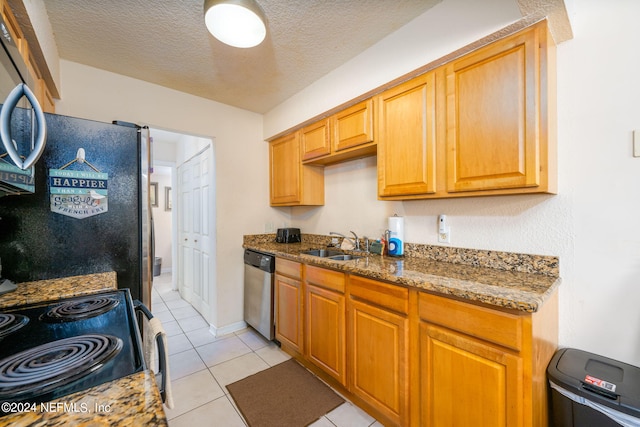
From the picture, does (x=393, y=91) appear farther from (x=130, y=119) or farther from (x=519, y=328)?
(x=130, y=119)

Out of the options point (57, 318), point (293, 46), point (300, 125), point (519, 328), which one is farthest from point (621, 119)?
point (57, 318)

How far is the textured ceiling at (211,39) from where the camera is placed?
5.22 ft

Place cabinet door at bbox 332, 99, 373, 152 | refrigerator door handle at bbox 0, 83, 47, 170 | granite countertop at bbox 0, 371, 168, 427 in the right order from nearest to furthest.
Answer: granite countertop at bbox 0, 371, 168, 427
refrigerator door handle at bbox 0, 83, 47, 170
cabinet door at bbox 332, 99, 373, 152

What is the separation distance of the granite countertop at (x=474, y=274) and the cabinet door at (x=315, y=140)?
1.02 meters

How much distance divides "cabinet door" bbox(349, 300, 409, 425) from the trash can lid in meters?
0.66

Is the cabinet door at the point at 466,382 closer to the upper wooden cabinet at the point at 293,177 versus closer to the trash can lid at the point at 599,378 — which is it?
the trash can lid at the point at 599,378

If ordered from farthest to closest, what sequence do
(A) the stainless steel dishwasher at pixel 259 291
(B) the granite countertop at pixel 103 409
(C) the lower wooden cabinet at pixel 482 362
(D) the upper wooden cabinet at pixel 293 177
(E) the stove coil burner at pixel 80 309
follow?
(D) the upper wooden cabinet at pixel 293 177 < (A) the stainless steel dishwasher at pixel 259 291 < (C) the lower wooden cabinet at pixel 482 362 < (E) the stove coil burner at pixel 80 309 < (B) the granite countertop at pixel 103 409

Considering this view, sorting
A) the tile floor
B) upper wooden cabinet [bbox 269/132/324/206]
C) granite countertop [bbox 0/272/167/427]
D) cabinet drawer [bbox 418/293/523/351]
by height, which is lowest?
the tile floor

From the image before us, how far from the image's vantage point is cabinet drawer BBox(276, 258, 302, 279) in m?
2.17

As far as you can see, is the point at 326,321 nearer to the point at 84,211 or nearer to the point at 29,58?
the point at 84,211

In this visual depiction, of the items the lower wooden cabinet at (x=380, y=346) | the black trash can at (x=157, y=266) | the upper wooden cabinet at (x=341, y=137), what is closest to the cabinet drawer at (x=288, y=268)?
the lower wooden cabinet at (x=380, y=346)

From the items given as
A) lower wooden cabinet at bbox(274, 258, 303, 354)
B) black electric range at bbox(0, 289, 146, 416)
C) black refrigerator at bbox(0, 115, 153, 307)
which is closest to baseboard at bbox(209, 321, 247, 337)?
lower wooden cabinet at bbox(274, 258, 303, 354)

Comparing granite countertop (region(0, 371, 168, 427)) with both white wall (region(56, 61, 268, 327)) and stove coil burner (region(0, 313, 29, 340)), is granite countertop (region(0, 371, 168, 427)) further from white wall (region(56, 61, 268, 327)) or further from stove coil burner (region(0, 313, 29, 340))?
white wall (region(56, 61, 268, 327))

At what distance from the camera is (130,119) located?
2.34 m
